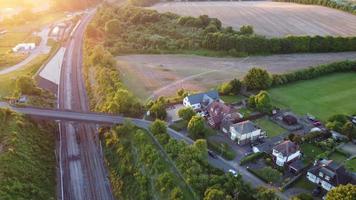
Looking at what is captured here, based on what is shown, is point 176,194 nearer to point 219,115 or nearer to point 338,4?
point 219,115

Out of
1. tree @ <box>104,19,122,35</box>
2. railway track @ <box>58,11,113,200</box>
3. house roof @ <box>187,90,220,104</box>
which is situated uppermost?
tree @ <box>104,19,122,35</box>

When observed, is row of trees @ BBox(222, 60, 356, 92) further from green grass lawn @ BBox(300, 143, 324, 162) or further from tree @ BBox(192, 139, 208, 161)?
tree @ BBox(192, 139, 208, 161)

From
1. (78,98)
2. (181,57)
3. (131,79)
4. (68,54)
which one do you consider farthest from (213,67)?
(68,54)

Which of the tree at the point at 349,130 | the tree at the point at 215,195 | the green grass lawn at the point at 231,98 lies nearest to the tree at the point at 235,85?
the green grass lawn at the point at 231,98

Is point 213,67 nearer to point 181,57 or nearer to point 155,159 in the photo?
point 181,57

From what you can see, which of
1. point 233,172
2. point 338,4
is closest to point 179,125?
point 233,172

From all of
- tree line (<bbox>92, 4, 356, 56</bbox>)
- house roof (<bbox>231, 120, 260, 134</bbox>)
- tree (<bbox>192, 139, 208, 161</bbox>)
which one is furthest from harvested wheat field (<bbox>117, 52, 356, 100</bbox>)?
tree (<bbox>192, 139, 208, 161</bbox>)
